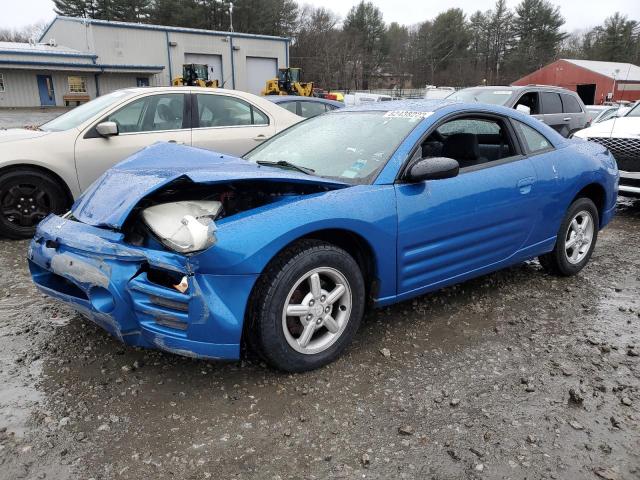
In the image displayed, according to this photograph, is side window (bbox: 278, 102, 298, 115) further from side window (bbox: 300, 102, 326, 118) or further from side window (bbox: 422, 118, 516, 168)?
side window (bbox: 422, 118, 516, 168)

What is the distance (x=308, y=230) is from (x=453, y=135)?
175 cm

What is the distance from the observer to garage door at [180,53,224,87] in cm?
3485

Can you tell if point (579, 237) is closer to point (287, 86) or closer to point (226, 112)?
point (226, 112)

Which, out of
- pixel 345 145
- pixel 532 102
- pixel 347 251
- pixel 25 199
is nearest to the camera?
pixel 347 251

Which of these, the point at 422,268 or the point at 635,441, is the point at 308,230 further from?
the point at 635,441

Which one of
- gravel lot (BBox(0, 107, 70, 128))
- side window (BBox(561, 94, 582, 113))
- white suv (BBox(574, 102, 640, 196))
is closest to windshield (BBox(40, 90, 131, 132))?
→ gravel lot (BBox(0, 107, 70, 128))

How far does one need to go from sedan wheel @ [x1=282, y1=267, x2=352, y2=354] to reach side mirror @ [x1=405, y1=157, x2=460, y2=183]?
2.47 ft

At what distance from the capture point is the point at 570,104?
1074 cm

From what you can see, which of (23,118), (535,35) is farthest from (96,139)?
(535,35)

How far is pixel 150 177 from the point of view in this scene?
2.81 meters

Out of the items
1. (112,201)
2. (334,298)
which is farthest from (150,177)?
(334,298)

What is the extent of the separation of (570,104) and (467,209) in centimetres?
902

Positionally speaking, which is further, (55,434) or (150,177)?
(150,177)

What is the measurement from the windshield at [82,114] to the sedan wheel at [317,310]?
3983 mm
